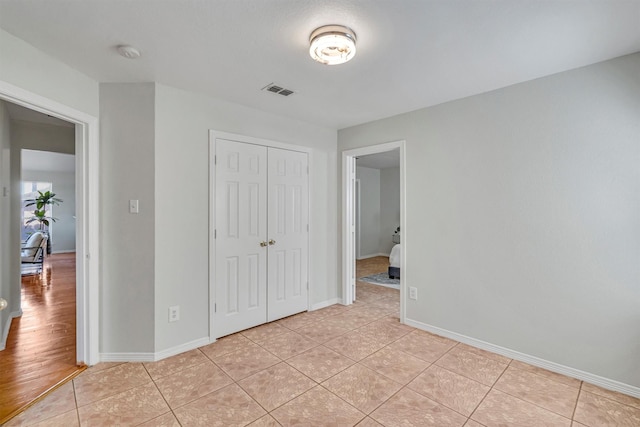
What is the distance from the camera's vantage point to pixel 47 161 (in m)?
7.01

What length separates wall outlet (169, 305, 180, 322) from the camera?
258 centimetres

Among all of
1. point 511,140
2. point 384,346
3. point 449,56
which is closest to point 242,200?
point 384,346

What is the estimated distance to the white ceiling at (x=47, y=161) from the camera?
246 inches

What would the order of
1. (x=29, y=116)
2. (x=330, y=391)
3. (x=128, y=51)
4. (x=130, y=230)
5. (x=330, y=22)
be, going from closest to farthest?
(x=330, y=22) → (x=128, y=51) → (x=330, y=391) → (x=130, y=230) → (x=29, y=116)

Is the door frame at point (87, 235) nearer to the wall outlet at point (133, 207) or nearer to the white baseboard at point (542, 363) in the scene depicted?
the wall outlet at point (133, 207)

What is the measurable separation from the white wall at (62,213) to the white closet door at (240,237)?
825cm

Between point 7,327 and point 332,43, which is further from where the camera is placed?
point 7,327

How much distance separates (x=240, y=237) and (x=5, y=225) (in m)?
2.27

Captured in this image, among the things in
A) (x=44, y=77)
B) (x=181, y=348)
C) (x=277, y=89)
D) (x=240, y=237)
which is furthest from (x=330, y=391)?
(x=44, y=77)

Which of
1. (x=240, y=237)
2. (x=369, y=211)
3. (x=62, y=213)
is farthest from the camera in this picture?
(x=62, y=213)

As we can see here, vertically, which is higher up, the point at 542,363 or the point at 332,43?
the point at 332,43

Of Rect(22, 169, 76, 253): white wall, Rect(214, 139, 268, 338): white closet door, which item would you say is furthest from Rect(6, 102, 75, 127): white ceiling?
Rect(22, 169, 76, 253): white wall

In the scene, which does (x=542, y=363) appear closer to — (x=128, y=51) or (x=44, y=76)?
(x=128, y=51)

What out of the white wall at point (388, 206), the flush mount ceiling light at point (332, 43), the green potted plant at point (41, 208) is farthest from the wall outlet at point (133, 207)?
the green potted plant at point (41, 208)
